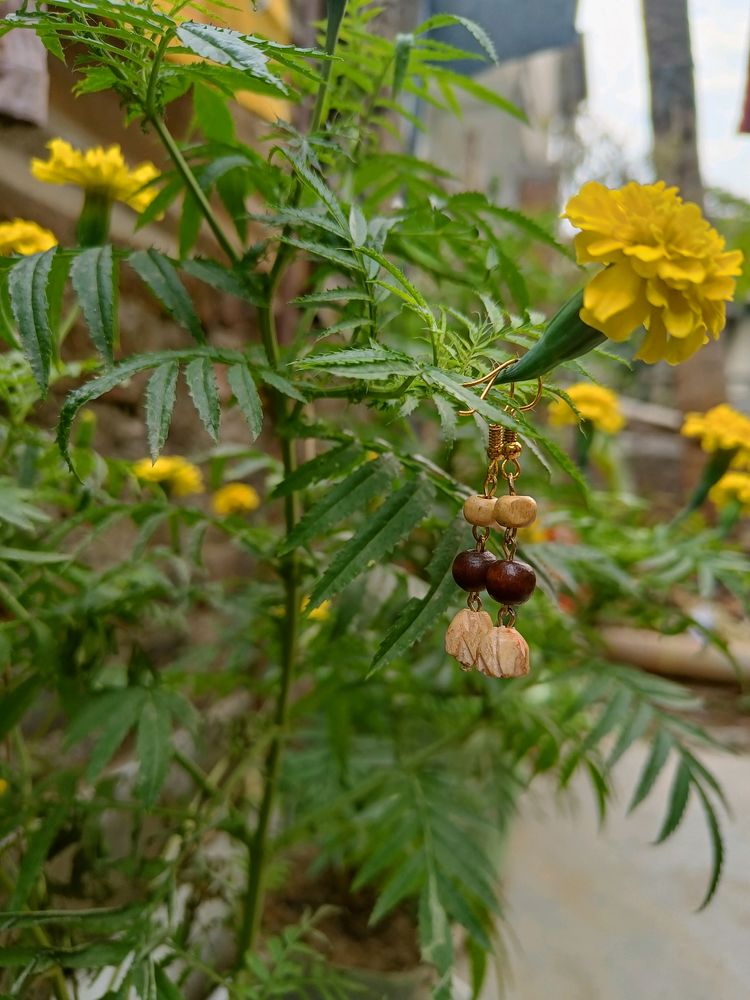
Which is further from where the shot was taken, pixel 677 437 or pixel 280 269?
pixel 677 437

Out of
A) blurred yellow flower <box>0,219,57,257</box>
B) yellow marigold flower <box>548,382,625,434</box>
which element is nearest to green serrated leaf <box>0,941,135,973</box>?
blurred yellow flower <box>0,219,57,257</box>

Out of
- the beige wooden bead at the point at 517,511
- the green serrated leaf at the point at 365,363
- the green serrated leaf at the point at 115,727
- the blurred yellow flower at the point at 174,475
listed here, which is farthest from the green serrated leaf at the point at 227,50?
the blurred yellow flower at the point at 174,475

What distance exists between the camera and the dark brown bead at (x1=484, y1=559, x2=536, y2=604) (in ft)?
1.16

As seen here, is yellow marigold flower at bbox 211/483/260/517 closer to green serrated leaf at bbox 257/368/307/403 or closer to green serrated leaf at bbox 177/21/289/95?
green serrated leaf at bbox 257/368/307/403

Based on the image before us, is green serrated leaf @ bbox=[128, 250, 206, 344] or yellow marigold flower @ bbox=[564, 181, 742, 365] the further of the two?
green serrated leaf @ bbox=[128, 250, 206, 344]

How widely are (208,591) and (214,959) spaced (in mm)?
456

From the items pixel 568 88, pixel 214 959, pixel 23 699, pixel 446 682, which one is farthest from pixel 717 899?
pixel 568 88

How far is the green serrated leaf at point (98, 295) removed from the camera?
0.38 m

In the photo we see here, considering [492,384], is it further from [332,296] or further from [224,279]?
[224,279]

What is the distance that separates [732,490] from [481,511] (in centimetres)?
67

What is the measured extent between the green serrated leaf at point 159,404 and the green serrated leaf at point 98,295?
0.03 meters

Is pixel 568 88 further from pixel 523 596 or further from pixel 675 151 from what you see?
pixel 523 596

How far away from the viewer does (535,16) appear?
134 centimetres

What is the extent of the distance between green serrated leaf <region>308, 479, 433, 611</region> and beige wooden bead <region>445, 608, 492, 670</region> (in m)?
0.06
